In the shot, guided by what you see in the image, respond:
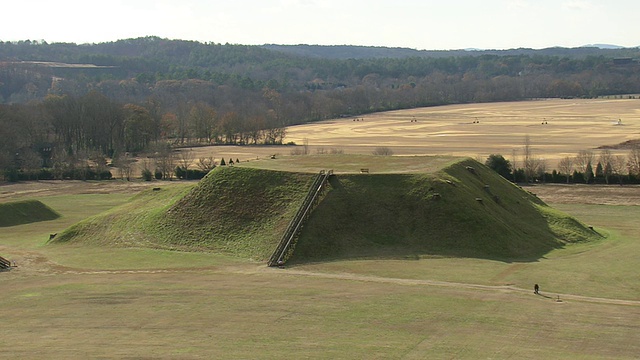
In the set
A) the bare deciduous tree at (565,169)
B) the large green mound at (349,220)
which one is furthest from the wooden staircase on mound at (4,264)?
the bare deciduous tree at (565,169)

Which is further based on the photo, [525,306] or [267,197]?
[267,197]

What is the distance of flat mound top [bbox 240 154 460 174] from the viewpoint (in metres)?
67.8

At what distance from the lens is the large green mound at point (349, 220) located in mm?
57156

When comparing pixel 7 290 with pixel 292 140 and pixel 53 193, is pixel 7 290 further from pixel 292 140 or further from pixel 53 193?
pixel 292 140

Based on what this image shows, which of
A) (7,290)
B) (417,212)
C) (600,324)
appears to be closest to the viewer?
(600,324)

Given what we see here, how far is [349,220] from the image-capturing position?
5984 centimetres

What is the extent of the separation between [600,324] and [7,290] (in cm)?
3533

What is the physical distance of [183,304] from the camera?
1734 inches

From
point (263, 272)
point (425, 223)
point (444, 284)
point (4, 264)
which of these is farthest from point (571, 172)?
point (4, 264)

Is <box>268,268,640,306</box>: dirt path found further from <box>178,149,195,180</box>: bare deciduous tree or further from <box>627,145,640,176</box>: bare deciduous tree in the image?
<box>178,149,195,180</box>: bare deciduous tree

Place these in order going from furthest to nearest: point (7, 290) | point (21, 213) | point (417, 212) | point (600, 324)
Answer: point (21, 213) < point (417, 212) < point (7, 290) < point (600, 324)

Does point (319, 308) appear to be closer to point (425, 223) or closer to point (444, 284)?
point (444, 284)

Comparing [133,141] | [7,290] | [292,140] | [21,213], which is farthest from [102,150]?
[7,290]

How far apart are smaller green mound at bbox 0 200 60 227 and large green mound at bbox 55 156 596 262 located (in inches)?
531
